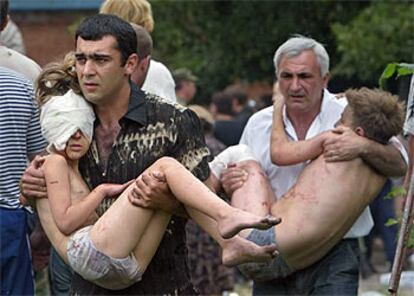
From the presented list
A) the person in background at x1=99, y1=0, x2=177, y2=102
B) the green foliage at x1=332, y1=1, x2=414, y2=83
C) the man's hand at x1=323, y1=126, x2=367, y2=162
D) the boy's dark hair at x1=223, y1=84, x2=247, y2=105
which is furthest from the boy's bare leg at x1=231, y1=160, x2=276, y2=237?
the green foliage at x1=332, y1=1, x2=414, y2=83

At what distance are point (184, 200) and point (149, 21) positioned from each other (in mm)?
2628

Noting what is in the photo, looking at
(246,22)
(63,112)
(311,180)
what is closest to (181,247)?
(63,112)

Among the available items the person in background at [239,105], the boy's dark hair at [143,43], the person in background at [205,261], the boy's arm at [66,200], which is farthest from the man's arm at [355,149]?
the person in background at [239,105]

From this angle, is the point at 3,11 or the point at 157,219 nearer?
the point at 157,219

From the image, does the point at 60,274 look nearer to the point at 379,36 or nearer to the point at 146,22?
the point at 146,22

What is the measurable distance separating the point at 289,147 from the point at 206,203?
1.77 m

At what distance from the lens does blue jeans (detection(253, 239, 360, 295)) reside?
25.0 feet

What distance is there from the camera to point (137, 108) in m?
6.30

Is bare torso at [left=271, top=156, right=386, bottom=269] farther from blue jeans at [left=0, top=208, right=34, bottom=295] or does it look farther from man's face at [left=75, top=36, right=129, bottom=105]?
man's face at [left=75, top=36, right=129, bottom=105]

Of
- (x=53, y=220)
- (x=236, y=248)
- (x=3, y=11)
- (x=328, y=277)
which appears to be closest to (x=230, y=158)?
(x=328, y=277)

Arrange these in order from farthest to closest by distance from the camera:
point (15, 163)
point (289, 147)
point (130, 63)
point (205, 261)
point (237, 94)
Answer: point (237, 94) < point (205, 261) < point (289, 147) < point (15, 163) < point (130, 63)

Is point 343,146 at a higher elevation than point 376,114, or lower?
lower

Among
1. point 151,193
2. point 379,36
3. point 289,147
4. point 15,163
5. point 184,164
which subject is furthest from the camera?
point 379,36

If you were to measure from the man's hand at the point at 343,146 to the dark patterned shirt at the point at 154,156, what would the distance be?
1.29 meters
